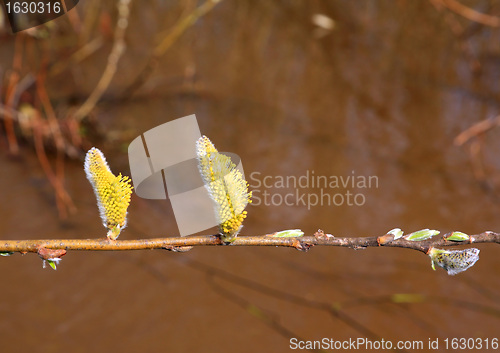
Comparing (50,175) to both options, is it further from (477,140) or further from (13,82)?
(477,140)

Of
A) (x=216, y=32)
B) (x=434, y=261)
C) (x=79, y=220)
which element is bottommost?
(x=434, y=261)

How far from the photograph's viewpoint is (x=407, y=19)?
35.2 inches

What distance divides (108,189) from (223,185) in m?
0.07

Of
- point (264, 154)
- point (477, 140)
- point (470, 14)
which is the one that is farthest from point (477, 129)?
point (264, 154)

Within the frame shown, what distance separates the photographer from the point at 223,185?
0.24 m

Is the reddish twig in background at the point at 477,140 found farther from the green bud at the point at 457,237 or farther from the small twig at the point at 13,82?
the small twig at the point at 13,82

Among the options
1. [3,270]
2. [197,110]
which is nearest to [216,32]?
[197,110]

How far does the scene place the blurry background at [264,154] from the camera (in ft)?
2.63

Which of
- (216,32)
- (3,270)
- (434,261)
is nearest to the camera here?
(434,261)

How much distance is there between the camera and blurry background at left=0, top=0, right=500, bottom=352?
0.80m

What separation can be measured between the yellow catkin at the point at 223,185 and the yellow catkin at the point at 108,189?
0.05 meters

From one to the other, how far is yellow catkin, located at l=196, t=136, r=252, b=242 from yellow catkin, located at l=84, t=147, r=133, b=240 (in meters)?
0.05

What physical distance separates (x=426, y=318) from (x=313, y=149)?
1.41 ft

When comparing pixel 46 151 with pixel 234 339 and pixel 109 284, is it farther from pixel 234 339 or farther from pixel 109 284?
pixel 234 339
